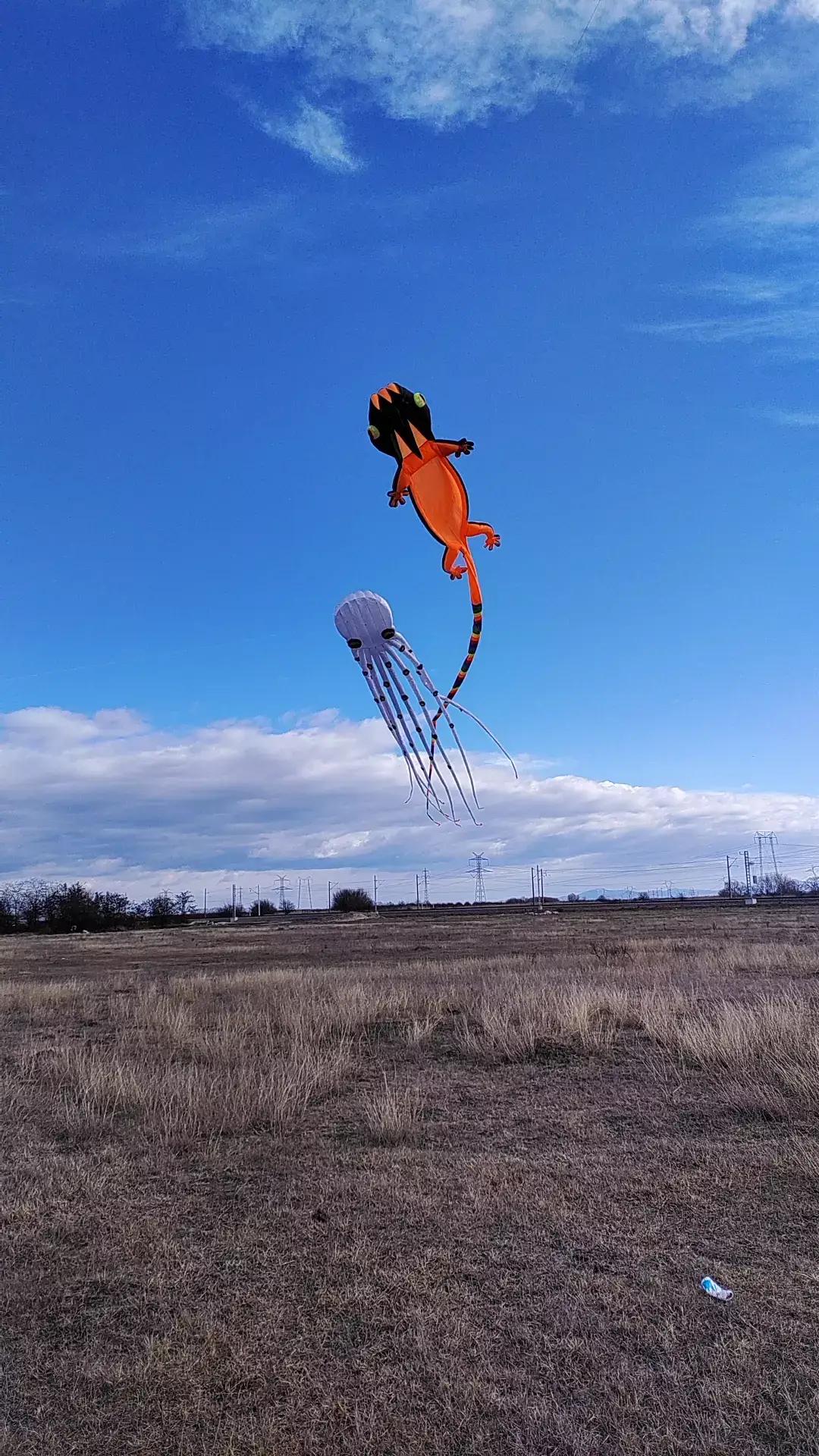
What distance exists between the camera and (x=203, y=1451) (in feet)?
11.2

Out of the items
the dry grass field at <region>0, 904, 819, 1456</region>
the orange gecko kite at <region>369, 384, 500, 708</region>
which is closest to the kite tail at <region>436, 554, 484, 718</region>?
the orange gecko kite at <region>369, 384, 500, 708</region>

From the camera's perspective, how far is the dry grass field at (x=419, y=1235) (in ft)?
11.9

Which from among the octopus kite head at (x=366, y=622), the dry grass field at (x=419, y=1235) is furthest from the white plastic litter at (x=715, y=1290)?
the octopus kite head at (x=366, y=622)

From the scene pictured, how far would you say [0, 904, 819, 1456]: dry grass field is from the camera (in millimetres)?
3617

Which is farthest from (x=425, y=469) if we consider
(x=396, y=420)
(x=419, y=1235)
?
(x=419, y=1235)

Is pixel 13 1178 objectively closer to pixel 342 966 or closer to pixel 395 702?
pixel 395 702

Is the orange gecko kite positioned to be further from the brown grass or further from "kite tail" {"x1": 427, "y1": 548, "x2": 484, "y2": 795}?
the brown grass

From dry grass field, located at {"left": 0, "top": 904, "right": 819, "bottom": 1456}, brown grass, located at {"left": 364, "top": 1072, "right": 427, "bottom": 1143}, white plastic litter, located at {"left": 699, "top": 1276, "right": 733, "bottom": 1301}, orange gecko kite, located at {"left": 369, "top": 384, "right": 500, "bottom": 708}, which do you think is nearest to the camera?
dry grass field, located at {"left": 0, "top": 904, "right": 819, "bottom": 1456}

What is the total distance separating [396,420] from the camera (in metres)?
6.43

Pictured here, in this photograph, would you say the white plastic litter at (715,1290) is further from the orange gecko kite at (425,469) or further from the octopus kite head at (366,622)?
the octopus kite head at (366,622)

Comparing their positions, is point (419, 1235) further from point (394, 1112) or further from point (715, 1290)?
point (394, 1112)

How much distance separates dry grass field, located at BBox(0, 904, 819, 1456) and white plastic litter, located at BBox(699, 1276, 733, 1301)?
8cm

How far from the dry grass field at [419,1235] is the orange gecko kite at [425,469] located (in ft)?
11.7

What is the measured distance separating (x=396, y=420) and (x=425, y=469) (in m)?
0.40
